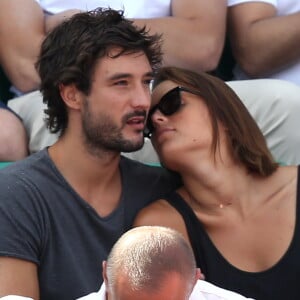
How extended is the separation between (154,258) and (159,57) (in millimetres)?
1099

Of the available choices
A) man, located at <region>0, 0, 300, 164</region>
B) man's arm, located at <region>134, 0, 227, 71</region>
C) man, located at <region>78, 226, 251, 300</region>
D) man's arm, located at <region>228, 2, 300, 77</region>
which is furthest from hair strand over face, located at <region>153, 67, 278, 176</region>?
man, located at <region>78, 226, 251, 300</region>

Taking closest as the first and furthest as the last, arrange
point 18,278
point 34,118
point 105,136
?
point 18,278 → point 105,136 → point 34,118

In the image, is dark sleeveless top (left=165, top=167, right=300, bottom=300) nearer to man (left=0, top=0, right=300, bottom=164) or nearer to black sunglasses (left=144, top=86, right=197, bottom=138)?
black sunglasses (left=144, top=86, right=197, bottom=138)

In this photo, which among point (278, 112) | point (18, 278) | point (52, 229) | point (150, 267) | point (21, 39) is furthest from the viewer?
point (21, 39)

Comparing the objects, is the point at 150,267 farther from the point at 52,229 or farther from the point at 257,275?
the point at 257,275

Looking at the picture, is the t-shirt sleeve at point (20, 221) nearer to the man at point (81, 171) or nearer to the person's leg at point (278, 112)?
the man at point (81, 171)

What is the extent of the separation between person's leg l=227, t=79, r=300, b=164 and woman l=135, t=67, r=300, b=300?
0.28m

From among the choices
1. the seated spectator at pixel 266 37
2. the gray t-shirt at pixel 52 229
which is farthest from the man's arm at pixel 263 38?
the gray t-shirt at pixel 52 229

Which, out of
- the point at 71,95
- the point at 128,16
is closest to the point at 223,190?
the point at 71,95

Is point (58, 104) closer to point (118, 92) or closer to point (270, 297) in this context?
point (118, 92)

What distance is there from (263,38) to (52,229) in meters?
1.18

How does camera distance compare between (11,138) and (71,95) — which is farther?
(11,138)

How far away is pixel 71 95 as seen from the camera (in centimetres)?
226

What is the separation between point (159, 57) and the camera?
7.84ft
